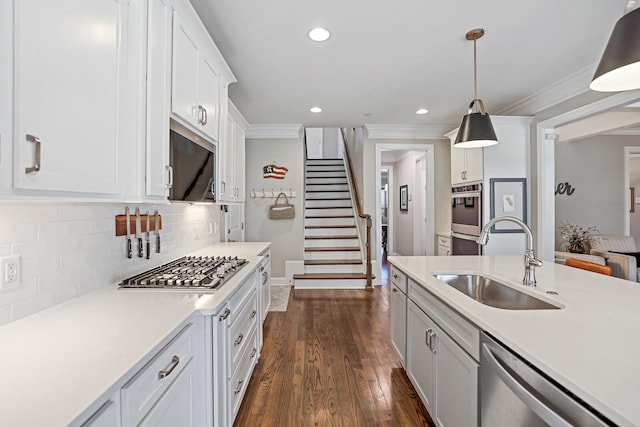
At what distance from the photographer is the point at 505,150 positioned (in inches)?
152

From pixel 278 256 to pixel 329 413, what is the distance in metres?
3.33

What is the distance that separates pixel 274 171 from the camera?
489cm

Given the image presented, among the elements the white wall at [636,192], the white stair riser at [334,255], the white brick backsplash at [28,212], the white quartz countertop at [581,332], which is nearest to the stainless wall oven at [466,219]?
the white stair riser at [334,255]

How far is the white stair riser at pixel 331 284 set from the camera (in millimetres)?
4891

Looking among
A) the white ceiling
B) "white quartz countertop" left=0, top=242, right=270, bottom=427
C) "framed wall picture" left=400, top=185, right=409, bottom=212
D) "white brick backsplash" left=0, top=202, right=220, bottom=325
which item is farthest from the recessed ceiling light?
"framed wall picture" left=400, top=185, right=409, bottom=212

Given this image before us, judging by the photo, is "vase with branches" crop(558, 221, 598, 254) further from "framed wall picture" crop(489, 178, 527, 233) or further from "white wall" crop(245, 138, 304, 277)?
"white wall" crop(245, 138, 304, 277)

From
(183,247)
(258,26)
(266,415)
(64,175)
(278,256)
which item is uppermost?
(258,26)

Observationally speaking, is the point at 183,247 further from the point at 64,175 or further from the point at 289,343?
the point at 64,175

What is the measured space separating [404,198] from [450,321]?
20.7ft

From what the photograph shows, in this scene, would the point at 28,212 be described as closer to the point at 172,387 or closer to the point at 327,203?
the point at 172,387

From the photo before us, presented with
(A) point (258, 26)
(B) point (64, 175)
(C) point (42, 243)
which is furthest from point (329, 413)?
(A) point (258, 26)

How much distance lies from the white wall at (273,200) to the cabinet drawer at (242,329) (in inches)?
106

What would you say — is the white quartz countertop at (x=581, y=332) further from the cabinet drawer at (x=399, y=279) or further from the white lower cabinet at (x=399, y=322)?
the white lower cabinet at (x=399, y=322)

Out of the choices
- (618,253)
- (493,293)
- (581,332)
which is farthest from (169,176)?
(618,253)
